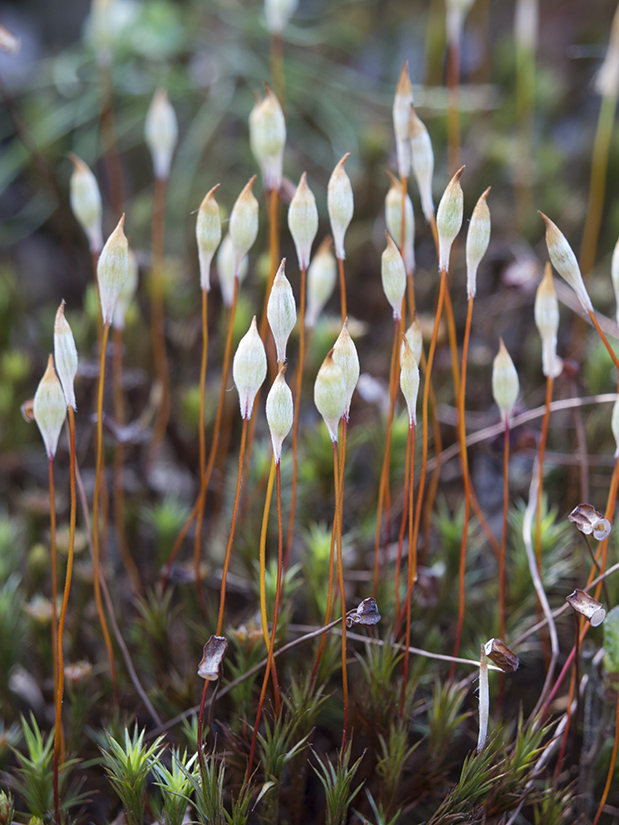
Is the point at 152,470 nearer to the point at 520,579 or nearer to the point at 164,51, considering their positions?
the point at 520,579

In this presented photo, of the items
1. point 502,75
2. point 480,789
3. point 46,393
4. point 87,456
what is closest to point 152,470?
point 87,456

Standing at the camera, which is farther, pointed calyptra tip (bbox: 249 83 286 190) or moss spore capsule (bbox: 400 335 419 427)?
pointed calyptra tip (bbox: 249 83 286 190)

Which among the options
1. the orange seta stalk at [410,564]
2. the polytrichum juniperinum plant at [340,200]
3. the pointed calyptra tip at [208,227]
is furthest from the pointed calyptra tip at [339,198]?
the orange seta stalk at [410,564]

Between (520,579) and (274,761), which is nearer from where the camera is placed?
(274,761)

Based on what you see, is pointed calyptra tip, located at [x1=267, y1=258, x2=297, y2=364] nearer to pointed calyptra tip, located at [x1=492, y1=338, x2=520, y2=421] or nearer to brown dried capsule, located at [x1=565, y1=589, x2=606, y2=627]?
pointed calyptra tip, located at [x1=492, y1=338, x2=520, y2=421]

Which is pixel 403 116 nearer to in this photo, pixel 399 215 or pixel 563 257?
pixel 399 215

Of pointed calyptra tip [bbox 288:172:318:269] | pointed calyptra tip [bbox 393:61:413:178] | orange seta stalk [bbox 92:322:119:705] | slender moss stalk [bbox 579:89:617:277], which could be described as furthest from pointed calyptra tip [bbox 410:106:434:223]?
slender moss stalk [bbox 579:89:617:277]
